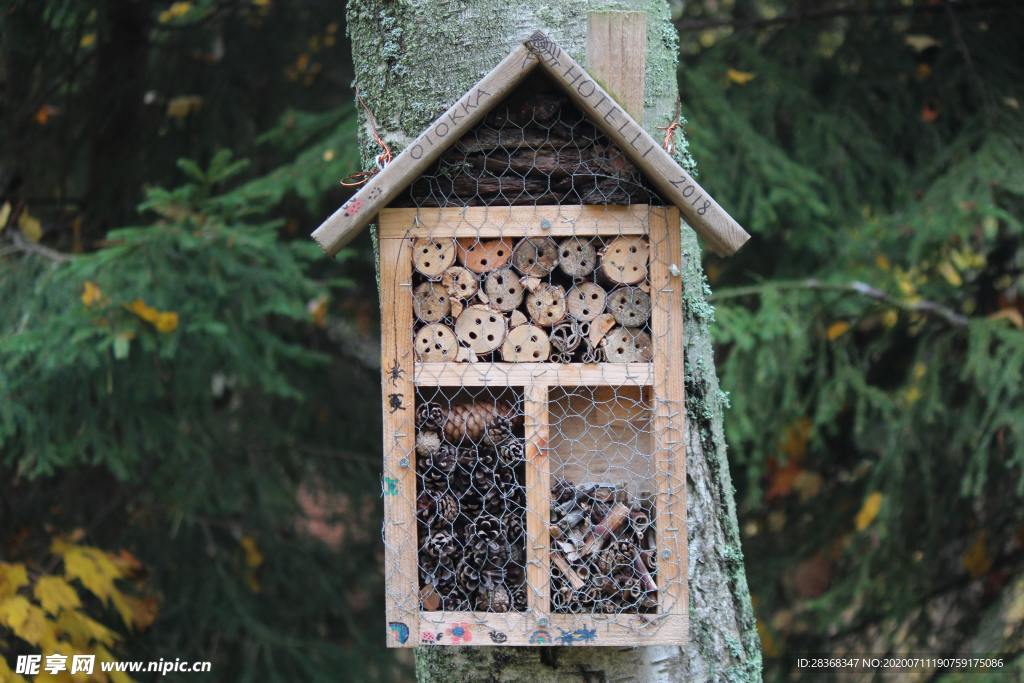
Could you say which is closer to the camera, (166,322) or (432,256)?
(432,256)

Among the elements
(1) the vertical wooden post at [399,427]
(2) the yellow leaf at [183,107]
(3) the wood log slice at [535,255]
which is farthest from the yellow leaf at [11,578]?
(3) the wood log slice at [535,255]

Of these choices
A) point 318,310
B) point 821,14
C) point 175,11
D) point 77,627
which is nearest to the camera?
point 77,627

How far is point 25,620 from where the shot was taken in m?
3.02

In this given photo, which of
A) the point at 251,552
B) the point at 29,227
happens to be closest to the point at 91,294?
the point at 29,227

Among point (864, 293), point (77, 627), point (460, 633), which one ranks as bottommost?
point (77, 627)

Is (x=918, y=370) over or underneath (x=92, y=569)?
over

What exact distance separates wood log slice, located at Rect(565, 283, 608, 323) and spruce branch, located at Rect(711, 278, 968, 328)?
1.81 meters

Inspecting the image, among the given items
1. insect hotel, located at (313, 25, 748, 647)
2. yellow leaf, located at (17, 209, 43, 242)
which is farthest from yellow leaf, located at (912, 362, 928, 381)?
yellow leaf, located at (17, 209, 43, 242)

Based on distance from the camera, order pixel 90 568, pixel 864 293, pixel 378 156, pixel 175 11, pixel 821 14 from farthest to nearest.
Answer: pixel 175 11 < pixel 821 14 < pixel 864 293 < pixel 90 568 < pixel 378 156

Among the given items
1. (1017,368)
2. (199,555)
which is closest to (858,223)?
(1017,368)

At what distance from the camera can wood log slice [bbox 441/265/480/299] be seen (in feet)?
5.82

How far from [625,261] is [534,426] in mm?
336

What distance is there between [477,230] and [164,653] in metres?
2.85

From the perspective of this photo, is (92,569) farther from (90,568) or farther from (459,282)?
(459,282)
